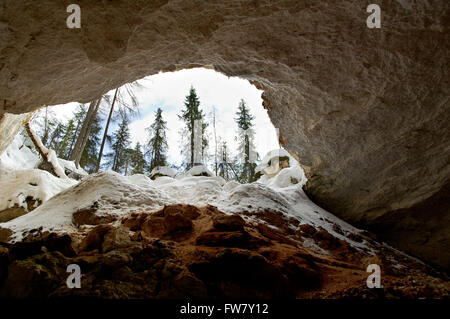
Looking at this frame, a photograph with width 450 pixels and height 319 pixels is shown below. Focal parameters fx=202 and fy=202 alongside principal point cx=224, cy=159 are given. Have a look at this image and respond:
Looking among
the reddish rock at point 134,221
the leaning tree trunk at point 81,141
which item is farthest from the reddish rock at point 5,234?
the leaning tree trunk at point 81,141

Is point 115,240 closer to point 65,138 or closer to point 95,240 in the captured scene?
point 95,240

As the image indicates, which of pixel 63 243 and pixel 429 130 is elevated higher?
pixel 429 130

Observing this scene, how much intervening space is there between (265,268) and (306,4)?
345 centimetres

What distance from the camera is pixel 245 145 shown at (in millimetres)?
26562

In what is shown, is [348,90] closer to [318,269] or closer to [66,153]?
[318,269]

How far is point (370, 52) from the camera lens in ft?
10.4

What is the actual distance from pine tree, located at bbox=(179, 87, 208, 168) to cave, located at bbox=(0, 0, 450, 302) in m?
19.3

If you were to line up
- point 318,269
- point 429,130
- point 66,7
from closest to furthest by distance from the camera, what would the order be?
point 66,7 < point 318,269 < point 429,130

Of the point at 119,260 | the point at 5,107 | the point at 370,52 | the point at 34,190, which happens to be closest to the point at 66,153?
the point at 34,190

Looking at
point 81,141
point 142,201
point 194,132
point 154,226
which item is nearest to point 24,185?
point 142,201

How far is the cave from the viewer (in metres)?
2.52

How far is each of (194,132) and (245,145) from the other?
683 cm

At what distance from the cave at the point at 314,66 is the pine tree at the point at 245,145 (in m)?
18.9

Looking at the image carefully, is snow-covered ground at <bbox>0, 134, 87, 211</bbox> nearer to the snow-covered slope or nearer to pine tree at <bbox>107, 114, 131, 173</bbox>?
the snow-covered slope
